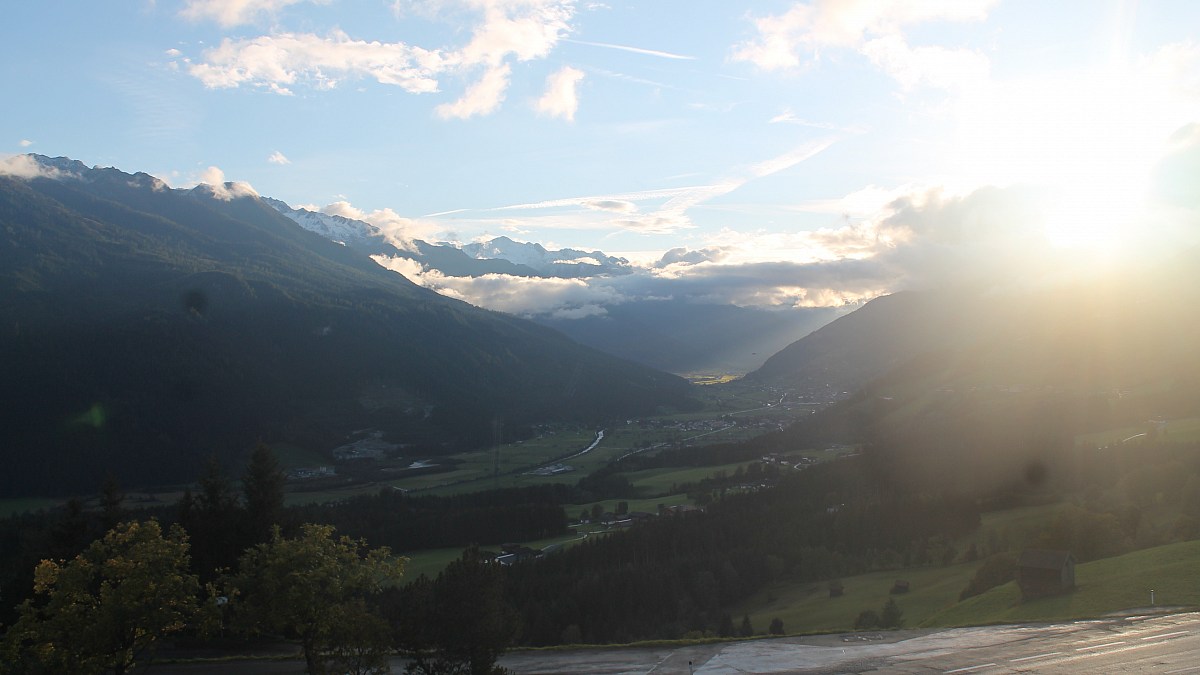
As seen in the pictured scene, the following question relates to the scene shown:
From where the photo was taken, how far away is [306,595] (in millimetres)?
24531

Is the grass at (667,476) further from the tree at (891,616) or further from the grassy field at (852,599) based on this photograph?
the tree at (891,616)

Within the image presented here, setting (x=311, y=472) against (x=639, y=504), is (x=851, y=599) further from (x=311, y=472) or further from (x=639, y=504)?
(x=311, y=472)

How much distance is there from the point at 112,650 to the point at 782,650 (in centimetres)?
2492

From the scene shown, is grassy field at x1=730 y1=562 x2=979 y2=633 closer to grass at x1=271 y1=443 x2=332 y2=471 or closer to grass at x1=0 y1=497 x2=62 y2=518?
grass at x1=0 y1=497 x2=62 y2=518

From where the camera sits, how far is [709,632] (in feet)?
189

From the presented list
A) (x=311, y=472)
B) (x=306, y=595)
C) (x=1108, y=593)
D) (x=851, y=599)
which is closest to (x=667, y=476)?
(x=851, y=599)

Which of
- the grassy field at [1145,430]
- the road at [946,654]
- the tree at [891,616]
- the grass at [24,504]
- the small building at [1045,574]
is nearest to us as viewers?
the road at [946,654]

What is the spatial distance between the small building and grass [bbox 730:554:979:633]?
7.38 m

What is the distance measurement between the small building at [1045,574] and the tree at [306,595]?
36.5 metres

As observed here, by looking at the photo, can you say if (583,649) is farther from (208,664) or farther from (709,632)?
(709,632)

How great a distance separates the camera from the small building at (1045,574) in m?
43.7

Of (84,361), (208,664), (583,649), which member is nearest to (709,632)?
(583,649)

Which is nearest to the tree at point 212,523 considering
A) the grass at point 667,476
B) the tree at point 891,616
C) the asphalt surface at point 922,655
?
the asphalt surface at point 922,655

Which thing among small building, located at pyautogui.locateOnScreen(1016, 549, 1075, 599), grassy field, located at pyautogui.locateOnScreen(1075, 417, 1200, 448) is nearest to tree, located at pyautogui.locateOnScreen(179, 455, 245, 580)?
small building, located at pyautogui.locateOnScreen(1016, 549, 1075, 599)
